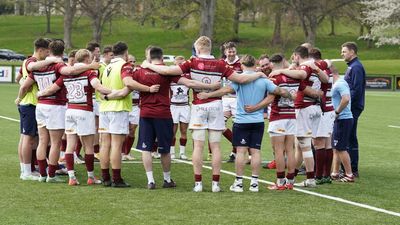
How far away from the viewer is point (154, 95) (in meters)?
11.9

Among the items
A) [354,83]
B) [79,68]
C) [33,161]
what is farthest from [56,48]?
[354,83]

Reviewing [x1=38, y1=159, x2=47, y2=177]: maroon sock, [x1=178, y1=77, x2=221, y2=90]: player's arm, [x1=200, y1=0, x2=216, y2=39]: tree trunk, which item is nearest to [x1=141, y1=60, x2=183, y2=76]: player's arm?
[x1=178, y1=77, x2=221, y2=90]: player's arm

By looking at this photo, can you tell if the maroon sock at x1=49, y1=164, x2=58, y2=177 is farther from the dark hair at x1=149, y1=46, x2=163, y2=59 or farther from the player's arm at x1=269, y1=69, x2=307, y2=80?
the player's arm at x1=269, y1=69, x2=307, y2=80

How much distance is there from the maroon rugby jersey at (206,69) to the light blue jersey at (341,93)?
2559 millimetres

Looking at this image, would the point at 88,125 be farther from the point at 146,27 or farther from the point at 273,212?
the point at 146,27

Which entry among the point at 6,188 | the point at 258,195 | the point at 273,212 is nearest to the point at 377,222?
the point at 273,212

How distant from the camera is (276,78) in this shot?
1214cm

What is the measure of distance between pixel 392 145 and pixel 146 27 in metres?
80.4

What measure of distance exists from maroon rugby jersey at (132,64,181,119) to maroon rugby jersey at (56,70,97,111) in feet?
2.56

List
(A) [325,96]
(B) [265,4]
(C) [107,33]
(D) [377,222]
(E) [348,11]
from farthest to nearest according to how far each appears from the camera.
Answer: (C) [107,33], (B) [265,4], (E) [348,11], (A) [325,96], (D) [377,222]

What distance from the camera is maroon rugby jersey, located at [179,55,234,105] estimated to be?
11594 mm

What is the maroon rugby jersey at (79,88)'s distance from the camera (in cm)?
1211

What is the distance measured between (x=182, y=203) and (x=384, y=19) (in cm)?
6424

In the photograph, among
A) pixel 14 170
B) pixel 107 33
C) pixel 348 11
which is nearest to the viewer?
pixel 14 170
